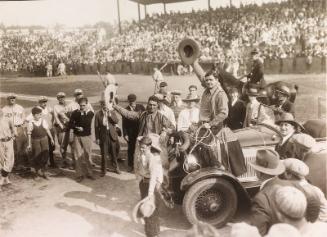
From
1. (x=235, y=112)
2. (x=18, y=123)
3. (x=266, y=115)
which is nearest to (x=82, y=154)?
(x=18, y=123)

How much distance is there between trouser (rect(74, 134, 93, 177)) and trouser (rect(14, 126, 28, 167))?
873 millimetres

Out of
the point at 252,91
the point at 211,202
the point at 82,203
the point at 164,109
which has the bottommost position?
the point at 82,203

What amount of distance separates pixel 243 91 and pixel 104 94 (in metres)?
1.90

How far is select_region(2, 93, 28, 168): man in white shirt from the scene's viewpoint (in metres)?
5.85

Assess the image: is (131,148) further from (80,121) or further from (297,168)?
(297,168)

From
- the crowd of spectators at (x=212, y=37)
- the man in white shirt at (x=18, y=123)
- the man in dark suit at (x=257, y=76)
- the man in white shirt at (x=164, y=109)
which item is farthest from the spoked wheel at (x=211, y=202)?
the man in white shirt at (x=18, y=123)

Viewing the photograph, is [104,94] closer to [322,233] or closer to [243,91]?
[243,91]

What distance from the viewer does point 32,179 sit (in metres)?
5.82

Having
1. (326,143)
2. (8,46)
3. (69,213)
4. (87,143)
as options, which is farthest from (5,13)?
(326,143)

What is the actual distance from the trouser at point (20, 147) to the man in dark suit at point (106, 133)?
1.06 metres

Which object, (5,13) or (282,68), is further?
(282,68)

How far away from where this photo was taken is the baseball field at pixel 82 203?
4363 millimetres

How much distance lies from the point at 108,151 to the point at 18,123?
1.30 m

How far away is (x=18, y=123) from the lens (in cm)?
600
